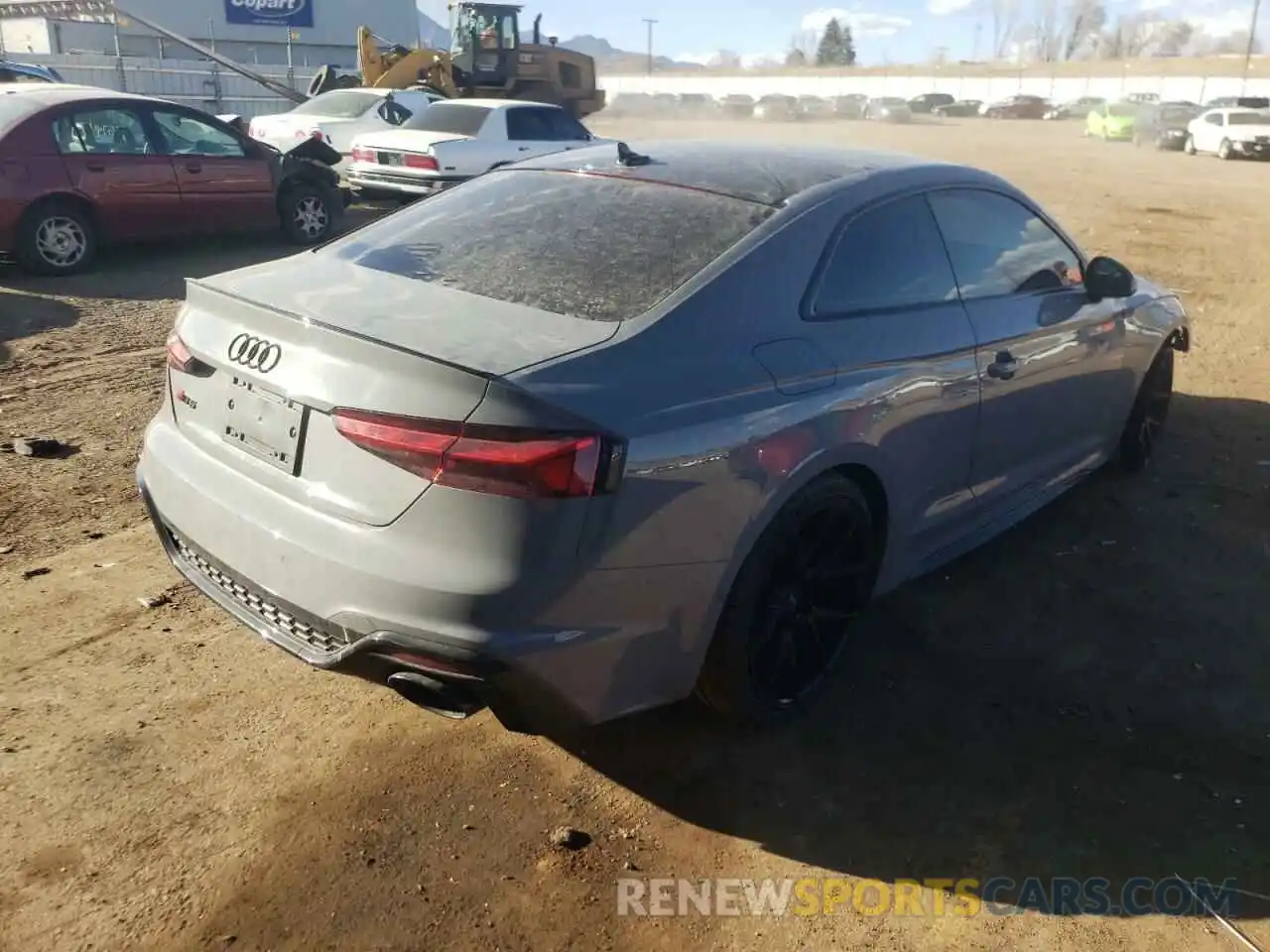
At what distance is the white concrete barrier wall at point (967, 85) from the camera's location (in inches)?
2430

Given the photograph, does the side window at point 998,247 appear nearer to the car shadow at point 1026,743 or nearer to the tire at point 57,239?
the car shadow at point 1026,743

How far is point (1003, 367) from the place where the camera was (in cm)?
387

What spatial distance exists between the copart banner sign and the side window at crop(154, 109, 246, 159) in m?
36.7

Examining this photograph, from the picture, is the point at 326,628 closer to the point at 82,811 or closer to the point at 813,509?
the point at 82,811

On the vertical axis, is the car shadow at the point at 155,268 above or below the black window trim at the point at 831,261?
below

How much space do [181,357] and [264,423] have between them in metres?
0.57

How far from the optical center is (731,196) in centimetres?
339

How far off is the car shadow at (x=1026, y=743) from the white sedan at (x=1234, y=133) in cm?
3117

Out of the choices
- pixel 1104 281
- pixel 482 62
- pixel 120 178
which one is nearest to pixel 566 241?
pixel 1104 281

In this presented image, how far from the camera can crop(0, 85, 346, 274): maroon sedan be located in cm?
897

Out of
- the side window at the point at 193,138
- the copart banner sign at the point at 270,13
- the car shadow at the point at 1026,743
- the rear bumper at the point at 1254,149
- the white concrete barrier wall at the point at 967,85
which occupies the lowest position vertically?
the car shadow at the point at 1026,743

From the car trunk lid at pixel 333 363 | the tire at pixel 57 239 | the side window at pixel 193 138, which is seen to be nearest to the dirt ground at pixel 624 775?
the car trunk lid at pixel 333 363

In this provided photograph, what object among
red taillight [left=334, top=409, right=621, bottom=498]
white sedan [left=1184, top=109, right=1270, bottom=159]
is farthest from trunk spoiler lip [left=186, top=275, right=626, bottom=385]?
white sedan [left=1184, top=109, right=1270, bottom=159]

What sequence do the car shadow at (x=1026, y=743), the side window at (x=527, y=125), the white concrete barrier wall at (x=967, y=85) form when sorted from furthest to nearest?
the white concrete barrier wall at (x=967, y=85)
the side window at (x=527, y=125)
the car shadow at (x=1026, y=743)
